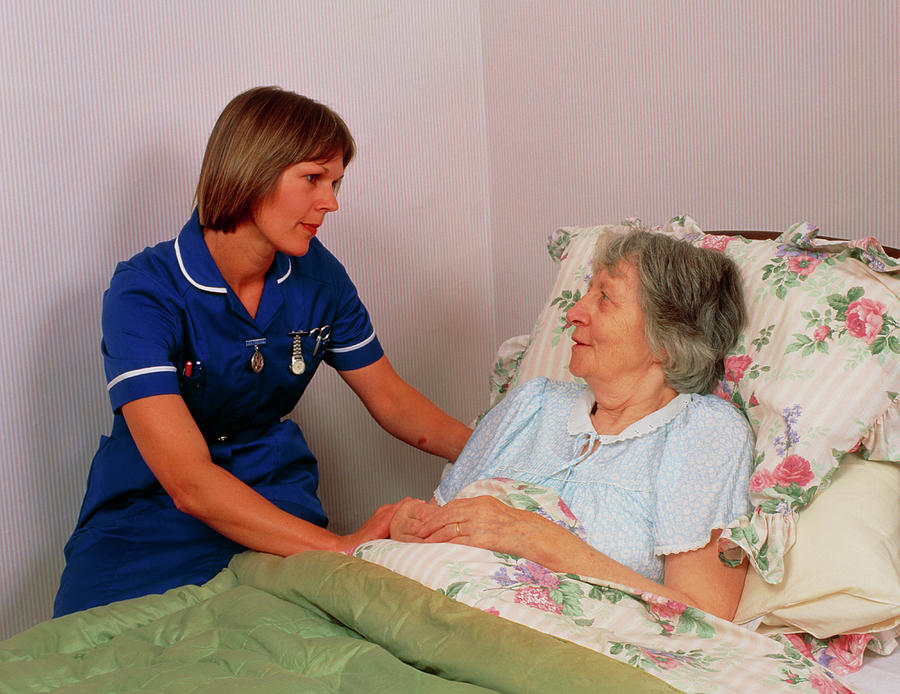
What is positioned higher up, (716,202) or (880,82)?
(880,82)

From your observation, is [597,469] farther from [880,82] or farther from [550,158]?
[550,158]

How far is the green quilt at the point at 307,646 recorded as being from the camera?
1069 millimetres

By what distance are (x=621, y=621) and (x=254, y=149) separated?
1.08 metres

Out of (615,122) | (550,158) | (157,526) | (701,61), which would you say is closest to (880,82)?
(701,61)

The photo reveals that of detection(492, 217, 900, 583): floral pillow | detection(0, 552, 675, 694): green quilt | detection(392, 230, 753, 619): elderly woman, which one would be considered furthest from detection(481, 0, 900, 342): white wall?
Result: detection(0, 552, 675, 694): green quilt

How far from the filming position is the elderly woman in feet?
4.63

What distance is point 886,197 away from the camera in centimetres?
196

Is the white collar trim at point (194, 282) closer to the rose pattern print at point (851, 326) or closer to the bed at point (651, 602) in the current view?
the bed at point (651, 602)

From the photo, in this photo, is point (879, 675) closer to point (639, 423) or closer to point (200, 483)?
point (639, 423)

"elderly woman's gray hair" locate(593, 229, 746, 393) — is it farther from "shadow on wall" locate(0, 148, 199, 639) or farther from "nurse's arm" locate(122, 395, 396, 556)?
"shadow on wall" locate(0, 148, 199, 639)

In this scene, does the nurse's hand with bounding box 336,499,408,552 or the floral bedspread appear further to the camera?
the nurse's hand with bounding box 336,499,408,552

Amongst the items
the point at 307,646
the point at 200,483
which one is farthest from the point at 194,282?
the point at 307,646

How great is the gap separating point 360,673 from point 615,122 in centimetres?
177

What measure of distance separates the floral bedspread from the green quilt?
0.26 ft
